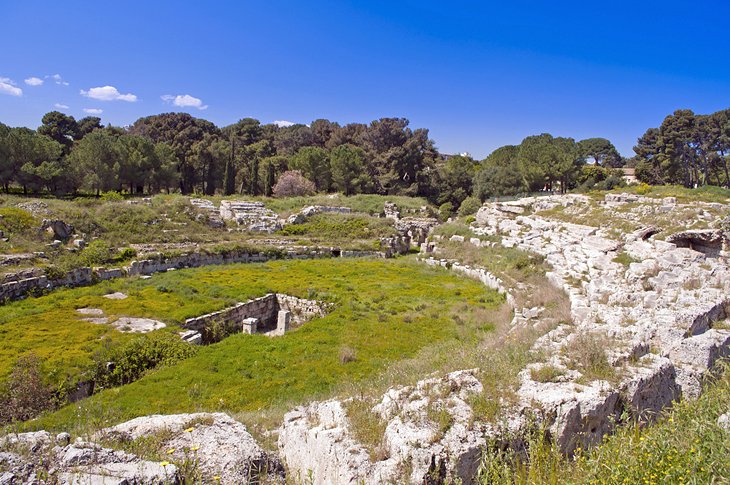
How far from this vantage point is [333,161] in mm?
48094

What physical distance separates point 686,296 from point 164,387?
40.9 feet

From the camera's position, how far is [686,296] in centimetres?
891

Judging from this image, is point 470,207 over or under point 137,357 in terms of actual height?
over

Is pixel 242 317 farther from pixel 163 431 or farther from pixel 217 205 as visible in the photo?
pixel 217 205

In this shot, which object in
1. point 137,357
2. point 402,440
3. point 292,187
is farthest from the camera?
point 292,187

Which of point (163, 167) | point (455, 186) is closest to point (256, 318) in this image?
point (163, 167)

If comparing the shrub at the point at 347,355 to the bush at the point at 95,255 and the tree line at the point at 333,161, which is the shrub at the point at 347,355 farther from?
the tree line at the point at 333,161

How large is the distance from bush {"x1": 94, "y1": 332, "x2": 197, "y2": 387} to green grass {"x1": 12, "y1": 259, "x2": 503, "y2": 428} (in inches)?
25.2

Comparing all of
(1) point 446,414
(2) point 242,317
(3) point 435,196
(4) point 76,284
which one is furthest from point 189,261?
(3) point 435,196

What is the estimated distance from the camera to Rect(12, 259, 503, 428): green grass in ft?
31.2

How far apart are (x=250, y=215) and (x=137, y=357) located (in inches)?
933

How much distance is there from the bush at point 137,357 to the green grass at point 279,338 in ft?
2.10

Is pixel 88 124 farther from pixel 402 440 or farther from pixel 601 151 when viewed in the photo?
pixel 601 151

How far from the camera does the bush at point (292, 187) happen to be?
46.2m
